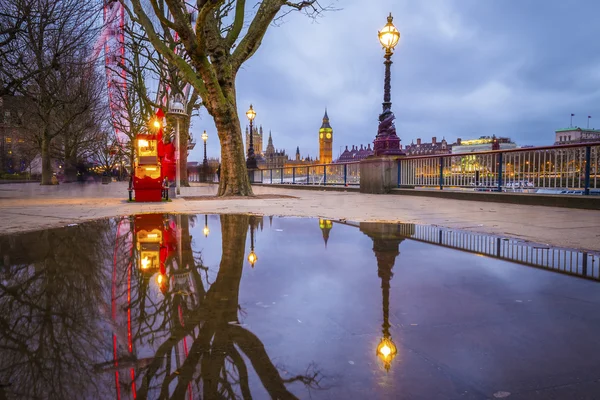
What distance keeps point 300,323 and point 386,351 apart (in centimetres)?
58

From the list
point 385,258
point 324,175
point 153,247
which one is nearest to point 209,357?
point 385,258

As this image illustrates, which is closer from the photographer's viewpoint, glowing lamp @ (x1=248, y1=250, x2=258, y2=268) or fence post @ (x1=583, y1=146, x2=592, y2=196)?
glowing lamp @ (x1=248, y1=250, x2=258, y2=268)

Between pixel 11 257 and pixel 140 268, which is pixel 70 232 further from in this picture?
pixel 140 268

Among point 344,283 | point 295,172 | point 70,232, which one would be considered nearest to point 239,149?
point 70,232

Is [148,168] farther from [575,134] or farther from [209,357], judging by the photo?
[575,134]

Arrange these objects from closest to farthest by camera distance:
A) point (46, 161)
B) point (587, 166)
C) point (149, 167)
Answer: point (587, 166)
point (149, 167)
point (46, 161)

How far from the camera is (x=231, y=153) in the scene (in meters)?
13.8

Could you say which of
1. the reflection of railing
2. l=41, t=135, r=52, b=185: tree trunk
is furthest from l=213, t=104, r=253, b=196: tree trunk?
l=41, t=135, r=52, b=185: tree trunk

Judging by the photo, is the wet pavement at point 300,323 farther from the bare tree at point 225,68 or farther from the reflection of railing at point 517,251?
the bare tree at point 225,68

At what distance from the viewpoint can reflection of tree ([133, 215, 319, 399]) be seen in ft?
5.51

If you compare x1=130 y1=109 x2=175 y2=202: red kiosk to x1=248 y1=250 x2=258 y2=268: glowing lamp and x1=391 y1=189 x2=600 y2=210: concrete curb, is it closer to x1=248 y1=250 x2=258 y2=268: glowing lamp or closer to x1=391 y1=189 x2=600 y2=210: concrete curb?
x1=248 y1=250 x2=258 y2=268: glowing lamp

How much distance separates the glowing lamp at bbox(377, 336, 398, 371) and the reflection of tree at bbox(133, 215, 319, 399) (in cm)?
38

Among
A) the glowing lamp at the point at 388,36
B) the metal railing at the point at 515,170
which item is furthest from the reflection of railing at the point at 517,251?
the glowing lamp at the point at 388,36

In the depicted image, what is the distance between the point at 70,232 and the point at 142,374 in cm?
499
